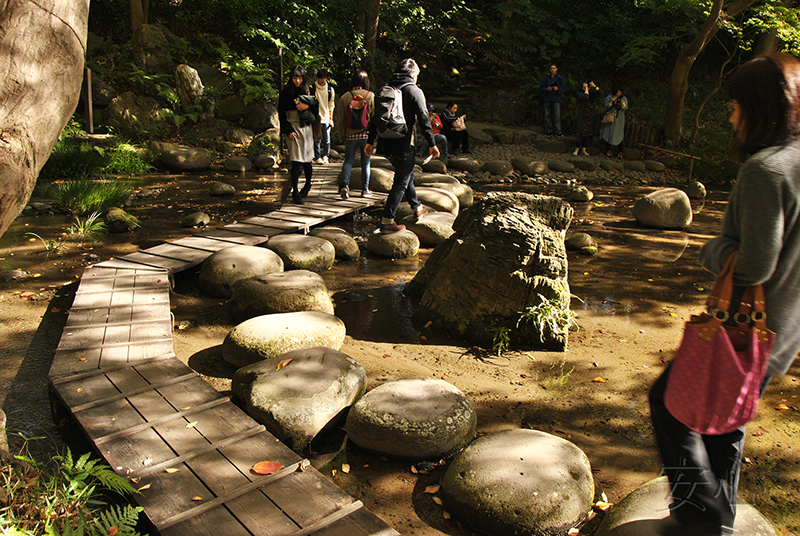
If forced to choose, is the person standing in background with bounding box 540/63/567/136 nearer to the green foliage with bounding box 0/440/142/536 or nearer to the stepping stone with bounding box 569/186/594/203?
the stepping stone with bounding box 569/186/594/203

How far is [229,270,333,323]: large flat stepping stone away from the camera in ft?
16.5

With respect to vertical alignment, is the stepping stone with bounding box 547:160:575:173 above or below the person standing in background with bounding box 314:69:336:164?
below

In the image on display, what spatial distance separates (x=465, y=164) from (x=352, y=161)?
5.41 m

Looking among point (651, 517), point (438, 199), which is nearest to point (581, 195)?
point (438, 199)

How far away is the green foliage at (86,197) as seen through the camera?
8.10 m

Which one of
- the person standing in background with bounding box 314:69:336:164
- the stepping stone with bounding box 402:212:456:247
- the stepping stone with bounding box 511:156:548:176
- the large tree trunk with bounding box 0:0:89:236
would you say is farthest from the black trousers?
the stepping stone with bounding box 511:156:548:176

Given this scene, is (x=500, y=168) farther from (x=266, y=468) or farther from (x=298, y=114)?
(x=266, y=468)

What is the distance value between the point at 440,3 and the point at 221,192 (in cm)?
1532

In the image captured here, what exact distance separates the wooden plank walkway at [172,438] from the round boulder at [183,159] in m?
7.76

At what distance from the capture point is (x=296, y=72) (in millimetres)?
7973

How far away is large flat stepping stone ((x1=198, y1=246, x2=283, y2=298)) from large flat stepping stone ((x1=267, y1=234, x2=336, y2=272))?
378mm

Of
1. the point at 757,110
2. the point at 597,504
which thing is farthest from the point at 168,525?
the point at 757,110

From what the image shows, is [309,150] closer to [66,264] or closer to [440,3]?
[66,264]

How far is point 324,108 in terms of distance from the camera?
36.3ft
